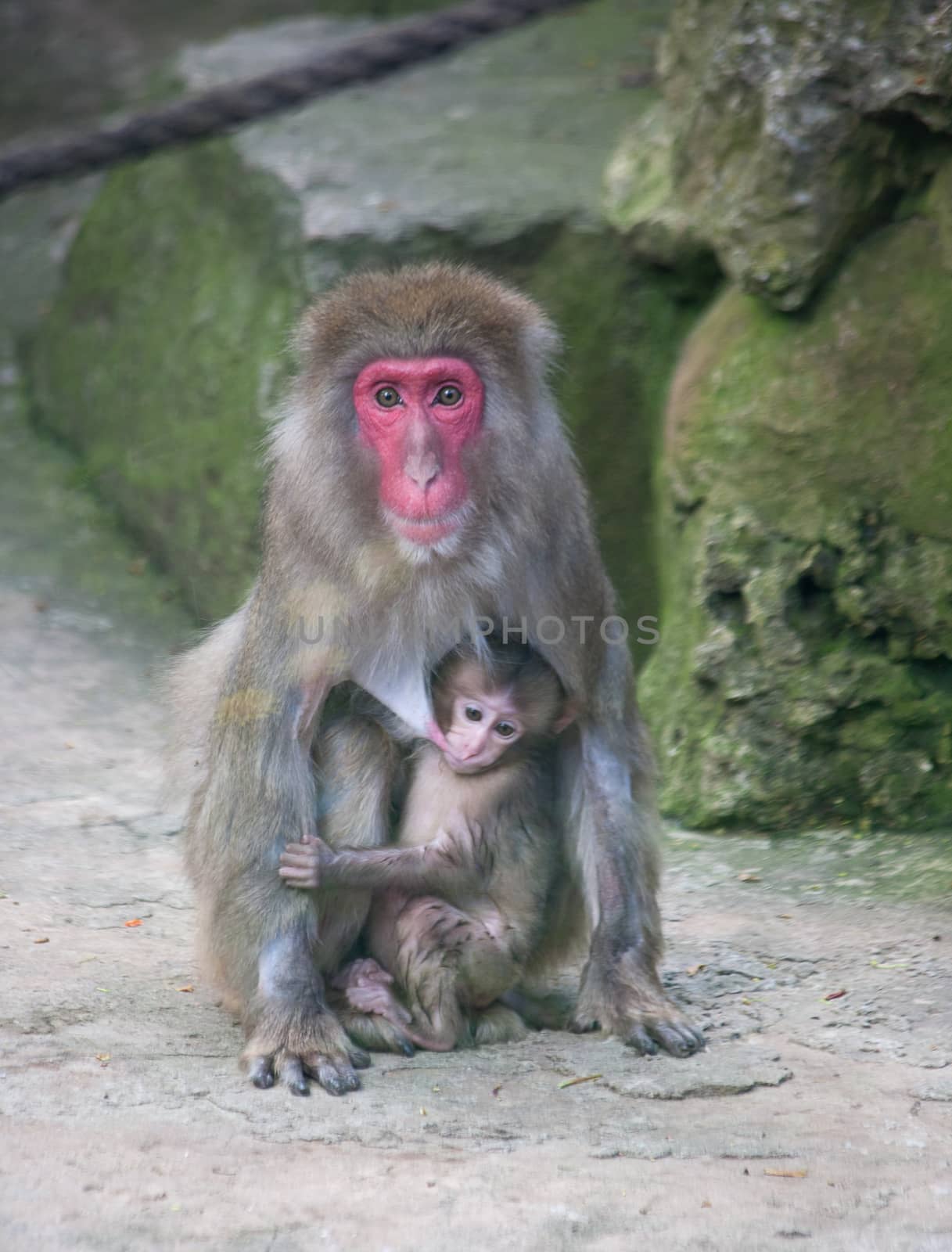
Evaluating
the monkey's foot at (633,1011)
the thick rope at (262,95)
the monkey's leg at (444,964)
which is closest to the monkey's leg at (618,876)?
the monkey's foot at (633,1011)

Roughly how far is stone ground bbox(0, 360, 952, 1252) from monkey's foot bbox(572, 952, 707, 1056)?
7 centimetres

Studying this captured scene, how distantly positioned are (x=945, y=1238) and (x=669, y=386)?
443 cm

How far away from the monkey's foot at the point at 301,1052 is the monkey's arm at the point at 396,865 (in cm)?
33

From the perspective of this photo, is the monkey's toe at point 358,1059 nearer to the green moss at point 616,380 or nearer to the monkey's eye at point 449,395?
the monkey's eye at point 449,395

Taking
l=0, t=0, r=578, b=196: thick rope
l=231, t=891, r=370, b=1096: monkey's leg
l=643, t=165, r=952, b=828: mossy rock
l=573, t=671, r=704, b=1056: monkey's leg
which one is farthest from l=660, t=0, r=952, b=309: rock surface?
l=231, t=891, r=370, b=1096: monkey's leg

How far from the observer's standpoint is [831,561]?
239 inches

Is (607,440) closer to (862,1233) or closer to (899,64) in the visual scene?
(899,64)

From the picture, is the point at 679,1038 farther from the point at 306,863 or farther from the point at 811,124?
the point at 811,124

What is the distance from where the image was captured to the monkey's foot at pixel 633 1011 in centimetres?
439

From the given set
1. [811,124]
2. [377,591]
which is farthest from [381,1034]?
[811,124]

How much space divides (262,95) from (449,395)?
111cm

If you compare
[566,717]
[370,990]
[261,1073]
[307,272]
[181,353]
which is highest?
[307,272]

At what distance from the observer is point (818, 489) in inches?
241

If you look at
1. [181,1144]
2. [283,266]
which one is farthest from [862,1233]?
[283,266]
